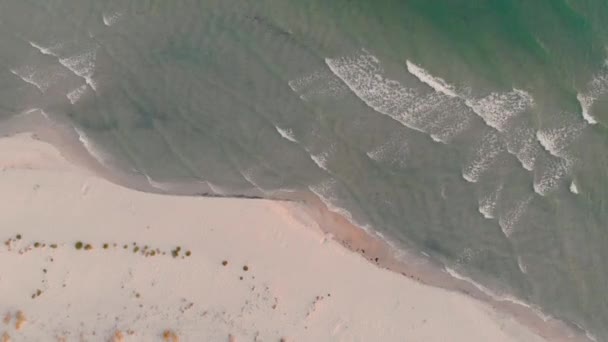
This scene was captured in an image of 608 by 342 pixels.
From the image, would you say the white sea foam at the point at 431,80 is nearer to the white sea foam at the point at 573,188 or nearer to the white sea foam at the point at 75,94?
the white sea foam at the point at 573,188

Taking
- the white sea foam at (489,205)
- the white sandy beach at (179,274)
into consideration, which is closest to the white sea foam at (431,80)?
the white sea foam at (489,205)

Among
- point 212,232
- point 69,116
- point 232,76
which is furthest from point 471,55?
point 69,116

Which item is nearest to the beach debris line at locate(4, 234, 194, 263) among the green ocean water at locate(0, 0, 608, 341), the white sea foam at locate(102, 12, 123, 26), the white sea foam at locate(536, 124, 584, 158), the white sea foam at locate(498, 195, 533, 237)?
the green ocean water at locate(0, 0, 608, 341)

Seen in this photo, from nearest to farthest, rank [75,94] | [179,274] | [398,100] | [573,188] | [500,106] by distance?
[179,274]
[75,94]
[398,100]
[500,106]
[573,188]

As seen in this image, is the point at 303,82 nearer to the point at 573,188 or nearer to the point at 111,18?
the point at 111,18

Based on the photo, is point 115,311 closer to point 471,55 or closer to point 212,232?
point 212,232

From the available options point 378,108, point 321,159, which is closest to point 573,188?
point 378,108

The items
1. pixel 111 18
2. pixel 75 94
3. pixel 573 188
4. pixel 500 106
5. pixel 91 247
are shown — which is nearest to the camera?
pixel 91 247
